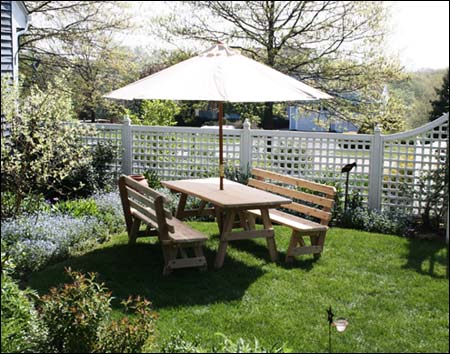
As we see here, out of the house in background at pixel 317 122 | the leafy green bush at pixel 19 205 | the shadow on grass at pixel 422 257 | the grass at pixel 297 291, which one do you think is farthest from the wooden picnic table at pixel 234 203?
the house in background at pixel 317 122

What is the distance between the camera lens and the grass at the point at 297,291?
3730 millimetres

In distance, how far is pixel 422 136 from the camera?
6898 mm

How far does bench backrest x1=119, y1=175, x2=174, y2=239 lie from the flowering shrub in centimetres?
44

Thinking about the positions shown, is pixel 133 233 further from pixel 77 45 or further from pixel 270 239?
pixel 77 45

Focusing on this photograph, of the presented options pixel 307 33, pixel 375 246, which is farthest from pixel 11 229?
pixel 307 33

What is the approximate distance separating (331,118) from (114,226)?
8.06 m

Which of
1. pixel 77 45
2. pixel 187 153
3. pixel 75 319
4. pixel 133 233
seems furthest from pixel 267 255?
pixel 77 45

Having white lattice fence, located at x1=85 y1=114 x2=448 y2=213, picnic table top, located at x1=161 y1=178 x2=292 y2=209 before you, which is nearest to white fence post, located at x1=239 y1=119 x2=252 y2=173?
white lattice fence, located at x1=85 y1=114 x2=448 y2=213

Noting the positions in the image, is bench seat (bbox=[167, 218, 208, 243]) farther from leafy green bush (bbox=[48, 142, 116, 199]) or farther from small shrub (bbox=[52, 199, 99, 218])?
leafy green bush (bbox=[48, 142, 116, 199])

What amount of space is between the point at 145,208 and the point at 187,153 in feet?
9.58

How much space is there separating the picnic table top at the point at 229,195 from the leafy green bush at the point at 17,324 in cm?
191

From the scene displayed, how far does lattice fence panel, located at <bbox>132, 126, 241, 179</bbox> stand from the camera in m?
8.06

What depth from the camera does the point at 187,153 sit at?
8242 millimetres

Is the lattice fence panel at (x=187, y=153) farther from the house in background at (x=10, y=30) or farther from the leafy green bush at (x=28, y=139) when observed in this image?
the house in background at (x=10, y=30)
